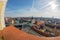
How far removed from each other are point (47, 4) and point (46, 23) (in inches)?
12.7

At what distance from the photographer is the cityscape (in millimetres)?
2377

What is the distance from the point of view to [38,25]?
2.62 m

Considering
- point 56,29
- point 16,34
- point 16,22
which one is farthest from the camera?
point 16,22

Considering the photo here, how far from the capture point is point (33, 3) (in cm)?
276

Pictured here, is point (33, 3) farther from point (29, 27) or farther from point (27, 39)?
point (27, 39)

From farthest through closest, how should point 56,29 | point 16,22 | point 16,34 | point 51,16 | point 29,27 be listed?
point 16,22
point 29,27
point 51,16
point 56,29
point 16,34

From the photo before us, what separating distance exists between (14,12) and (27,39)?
132 cm

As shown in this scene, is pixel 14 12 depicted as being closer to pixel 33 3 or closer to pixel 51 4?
pixel 33 3

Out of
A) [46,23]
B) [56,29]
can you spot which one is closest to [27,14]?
[46,23]

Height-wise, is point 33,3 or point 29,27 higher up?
point 33,3

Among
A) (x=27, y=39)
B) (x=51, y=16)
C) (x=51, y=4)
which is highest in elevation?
(x=51, y=4)

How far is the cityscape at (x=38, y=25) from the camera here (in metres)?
2.38

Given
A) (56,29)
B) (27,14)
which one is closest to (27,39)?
Answer: (56,29)

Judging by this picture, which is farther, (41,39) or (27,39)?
(27,39)
